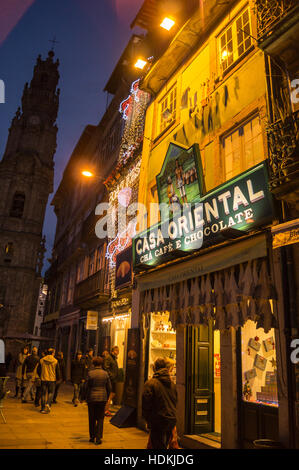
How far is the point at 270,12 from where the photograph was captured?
7051 mm

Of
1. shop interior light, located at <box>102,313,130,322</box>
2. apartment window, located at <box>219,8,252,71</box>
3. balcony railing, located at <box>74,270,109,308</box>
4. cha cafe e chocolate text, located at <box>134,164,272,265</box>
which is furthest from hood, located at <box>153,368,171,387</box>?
balcony railing, located at <box>74,270,109,308</box>

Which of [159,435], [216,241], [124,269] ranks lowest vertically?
[159,435]

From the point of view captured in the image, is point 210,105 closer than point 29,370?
Yes

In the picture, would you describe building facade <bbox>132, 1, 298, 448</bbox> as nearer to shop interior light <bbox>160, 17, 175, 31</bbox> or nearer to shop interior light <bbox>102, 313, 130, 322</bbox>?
shop interior light <bbox>160, 17, 175, 31</bbox>

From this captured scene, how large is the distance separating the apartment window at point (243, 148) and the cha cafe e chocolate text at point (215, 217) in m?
0.90

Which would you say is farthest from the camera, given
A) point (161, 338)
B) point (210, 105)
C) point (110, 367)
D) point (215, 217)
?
point (110, 367)

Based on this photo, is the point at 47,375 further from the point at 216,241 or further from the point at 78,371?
the point at 216,241

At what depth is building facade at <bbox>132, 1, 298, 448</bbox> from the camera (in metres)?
6.13

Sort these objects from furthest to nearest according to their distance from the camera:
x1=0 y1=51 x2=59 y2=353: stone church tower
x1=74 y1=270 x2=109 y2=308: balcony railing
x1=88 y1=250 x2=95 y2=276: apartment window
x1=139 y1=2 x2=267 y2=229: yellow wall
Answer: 1. x1=0 y1=51 x2=59 y2=353: stone church tower
2. x1=88 y1=250 x2=95 y2=276: apartment window
3. x1=74 y1=270 x2=109 y2=308: balcony railing
4. x1=139 y1=2 x2=267 y2=229: yellow wall

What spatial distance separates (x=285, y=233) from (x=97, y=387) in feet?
16.8

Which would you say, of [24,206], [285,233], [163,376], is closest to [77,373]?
[163,376]

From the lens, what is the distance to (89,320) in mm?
16875

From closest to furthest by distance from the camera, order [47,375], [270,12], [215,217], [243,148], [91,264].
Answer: [270,12] < [215,217] < [243,148] < [47,375] < [91,264]

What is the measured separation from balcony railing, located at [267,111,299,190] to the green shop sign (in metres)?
0.42
